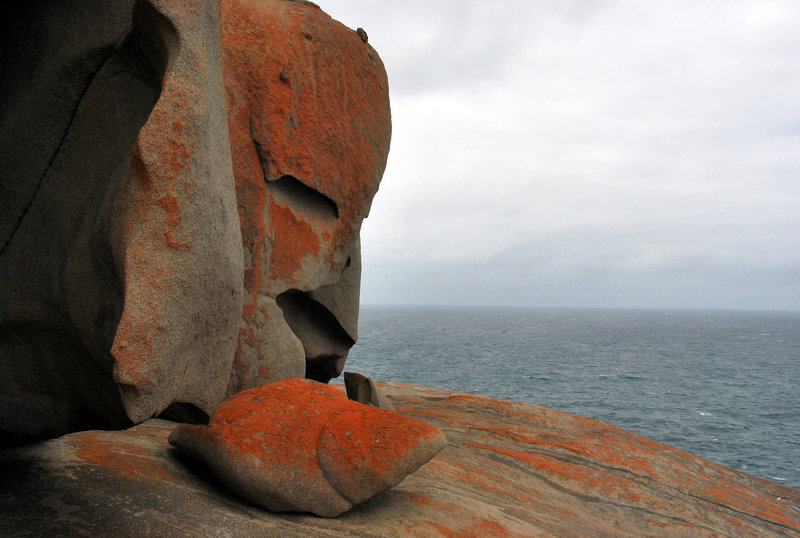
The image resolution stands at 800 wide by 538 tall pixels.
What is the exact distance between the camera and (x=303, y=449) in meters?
4.10

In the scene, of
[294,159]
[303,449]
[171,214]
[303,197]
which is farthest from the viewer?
[303,197]

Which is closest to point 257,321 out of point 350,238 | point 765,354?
point 350,238

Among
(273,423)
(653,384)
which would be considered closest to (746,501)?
(273,423)

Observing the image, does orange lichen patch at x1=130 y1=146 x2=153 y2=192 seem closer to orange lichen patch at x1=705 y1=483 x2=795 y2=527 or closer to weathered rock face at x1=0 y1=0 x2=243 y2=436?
weathered rock face at x1=0 y1=0 x2=243 y2=436

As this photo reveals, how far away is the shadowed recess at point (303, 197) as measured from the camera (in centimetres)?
605

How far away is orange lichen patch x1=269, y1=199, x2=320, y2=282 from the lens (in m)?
5.98

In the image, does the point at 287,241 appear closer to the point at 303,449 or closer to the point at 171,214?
the point at 303,449

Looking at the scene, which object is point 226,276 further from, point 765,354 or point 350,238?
point 765,354

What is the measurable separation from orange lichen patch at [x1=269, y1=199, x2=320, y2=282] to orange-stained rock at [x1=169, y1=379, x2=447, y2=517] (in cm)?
182

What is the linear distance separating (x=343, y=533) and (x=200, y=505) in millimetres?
1023

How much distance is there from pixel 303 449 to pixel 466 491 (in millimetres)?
2118

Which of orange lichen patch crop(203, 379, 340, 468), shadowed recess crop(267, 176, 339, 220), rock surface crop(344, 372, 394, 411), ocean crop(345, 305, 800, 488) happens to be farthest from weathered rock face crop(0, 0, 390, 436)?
ocean crop(345, 305, 800, 488)

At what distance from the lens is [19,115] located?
3.34 metres

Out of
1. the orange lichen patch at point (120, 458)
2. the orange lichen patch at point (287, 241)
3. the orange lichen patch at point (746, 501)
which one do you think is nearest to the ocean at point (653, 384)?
the orange lichen patch at point (746, 501)
